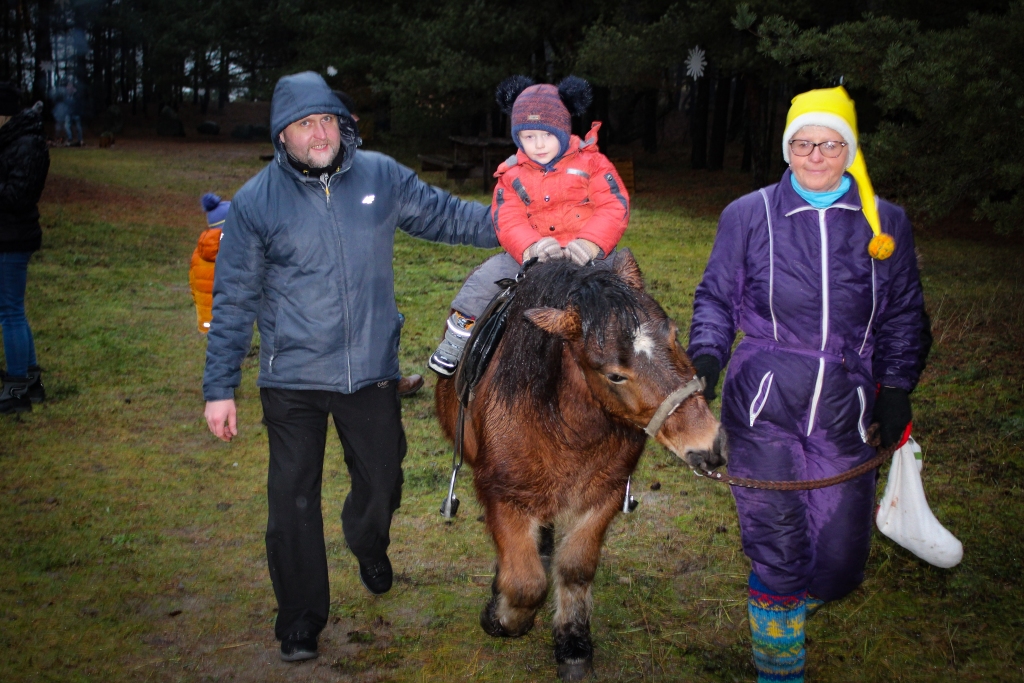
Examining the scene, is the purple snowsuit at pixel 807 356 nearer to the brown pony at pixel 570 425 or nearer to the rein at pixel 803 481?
the rein at pixel 803 481

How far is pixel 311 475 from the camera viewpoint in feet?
11.6

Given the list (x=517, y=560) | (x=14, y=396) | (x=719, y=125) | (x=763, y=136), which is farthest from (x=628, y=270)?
(x=719, y=125)

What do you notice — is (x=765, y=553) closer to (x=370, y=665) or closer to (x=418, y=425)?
(x=370, y=665)

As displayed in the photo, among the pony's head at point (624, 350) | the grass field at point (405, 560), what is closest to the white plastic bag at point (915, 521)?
the grass field at point (405, 560)

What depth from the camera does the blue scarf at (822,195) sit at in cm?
300

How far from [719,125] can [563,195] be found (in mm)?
24191

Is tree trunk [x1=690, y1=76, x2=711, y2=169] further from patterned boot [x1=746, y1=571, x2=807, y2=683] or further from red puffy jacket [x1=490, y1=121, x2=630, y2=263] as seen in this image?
patterned boot [x1=746, y1=571, x2=807, y2=683]

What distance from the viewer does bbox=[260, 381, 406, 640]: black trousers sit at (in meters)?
3.48

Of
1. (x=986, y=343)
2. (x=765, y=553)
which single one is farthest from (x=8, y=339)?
(x=986, y=343)

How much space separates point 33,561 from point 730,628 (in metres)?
3.55

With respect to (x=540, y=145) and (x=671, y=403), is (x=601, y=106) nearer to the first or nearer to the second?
(x=540, y=145)

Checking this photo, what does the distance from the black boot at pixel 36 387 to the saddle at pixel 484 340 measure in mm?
4608

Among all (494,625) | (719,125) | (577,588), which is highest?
(719,125)

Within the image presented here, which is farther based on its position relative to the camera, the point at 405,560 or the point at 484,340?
the point at 405,560
